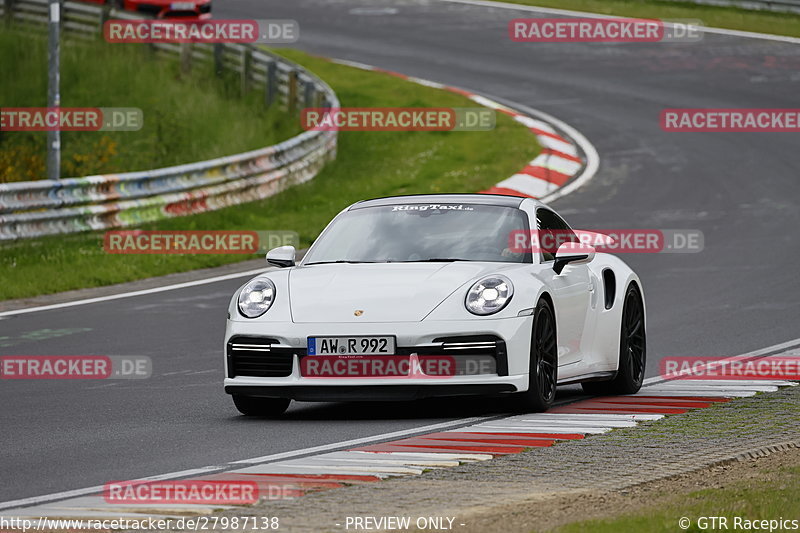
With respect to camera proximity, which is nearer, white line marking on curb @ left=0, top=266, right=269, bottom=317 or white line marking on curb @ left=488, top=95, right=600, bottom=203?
white line marking on curb @ left=0, top=266, right=269, bottom=317

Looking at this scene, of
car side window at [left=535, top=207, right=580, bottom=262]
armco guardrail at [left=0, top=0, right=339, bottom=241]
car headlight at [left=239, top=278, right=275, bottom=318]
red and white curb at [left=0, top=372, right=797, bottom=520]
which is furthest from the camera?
armco guardrail at [left=0, top=0, right=339, bottom=241]

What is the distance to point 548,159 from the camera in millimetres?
26000

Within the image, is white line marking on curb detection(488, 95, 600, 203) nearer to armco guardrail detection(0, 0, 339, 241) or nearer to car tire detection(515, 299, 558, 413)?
armco guardrail detection(0, 0, 339, 241)

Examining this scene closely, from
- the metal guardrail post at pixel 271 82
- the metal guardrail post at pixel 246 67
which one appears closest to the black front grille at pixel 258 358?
the metal guardrail post at pixel 271 82

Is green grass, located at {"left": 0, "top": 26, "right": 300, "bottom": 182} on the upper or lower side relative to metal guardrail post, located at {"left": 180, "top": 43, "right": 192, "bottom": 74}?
lower

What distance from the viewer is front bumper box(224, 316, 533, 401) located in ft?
31.3

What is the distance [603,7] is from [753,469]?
35190 mm

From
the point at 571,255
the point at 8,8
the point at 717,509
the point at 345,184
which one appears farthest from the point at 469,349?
the point at 8,8

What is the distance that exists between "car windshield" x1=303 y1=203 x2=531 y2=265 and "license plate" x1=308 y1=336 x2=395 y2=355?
97cm

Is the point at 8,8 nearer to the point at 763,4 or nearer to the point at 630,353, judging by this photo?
the point at 763,4

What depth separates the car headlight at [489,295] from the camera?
970cm

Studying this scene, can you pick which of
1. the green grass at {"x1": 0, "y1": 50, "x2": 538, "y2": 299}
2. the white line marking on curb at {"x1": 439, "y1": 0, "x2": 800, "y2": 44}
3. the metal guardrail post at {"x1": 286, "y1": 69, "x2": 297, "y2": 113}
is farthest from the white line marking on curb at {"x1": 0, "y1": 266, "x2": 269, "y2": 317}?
the white line marking on curb at {"x1": 439, "y1": 0, "x2": 800, "y2": 44}

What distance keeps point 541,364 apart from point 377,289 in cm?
110

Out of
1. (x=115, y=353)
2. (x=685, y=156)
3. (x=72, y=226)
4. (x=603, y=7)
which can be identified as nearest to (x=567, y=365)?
(x=115, y=353)
